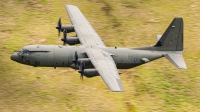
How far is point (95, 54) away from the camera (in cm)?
4025

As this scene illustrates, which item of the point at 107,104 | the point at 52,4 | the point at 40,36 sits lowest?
the point at 107,104

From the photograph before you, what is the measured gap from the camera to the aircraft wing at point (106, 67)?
109 feet

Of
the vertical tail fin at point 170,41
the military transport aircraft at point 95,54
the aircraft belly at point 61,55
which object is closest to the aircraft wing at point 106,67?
the military transport aircraft at point 95,54

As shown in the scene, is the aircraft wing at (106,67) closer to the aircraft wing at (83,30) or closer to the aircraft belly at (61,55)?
the aircraft belly at (61,55)

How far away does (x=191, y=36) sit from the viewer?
193 ft

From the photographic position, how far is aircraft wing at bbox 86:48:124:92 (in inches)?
1313

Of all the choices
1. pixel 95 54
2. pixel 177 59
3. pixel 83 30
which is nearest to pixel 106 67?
pixel 95 54

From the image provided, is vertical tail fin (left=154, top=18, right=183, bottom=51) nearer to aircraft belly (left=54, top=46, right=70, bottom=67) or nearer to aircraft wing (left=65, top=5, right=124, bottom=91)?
aircraft wing (left=65, top=5, right=124, bottom=91)

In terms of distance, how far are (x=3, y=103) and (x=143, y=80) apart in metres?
17.7

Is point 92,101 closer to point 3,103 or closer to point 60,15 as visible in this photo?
point 3,103

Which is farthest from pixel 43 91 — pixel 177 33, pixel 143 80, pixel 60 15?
pixel 60 15

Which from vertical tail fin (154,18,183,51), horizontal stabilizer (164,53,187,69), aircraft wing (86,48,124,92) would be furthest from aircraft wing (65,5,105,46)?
horizontal stabilizer (164,53,187,69)

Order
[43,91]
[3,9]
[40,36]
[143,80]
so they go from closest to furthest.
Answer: [43,91]
[143,80]
[40,36]
[3,9]

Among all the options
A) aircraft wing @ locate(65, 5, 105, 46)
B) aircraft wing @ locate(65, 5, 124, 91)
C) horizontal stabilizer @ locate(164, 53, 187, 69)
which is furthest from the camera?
aircraft wing @ locate(65, 5, 105, 46)
